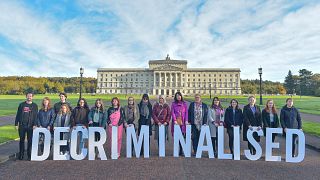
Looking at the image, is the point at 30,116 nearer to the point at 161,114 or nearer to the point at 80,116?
the point at 80,116

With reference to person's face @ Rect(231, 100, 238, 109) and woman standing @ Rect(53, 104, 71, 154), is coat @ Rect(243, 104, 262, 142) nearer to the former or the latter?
person's face @ Rect(231, 100, 238, 109)

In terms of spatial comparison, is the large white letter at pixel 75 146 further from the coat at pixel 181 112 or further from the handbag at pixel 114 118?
the coat at pixel 181 112

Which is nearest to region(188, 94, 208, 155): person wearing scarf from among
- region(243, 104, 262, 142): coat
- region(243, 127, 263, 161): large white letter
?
region(243, 104, 262, 142): coat

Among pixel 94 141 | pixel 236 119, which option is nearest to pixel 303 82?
pixel 236 119

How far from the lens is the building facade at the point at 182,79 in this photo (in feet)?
455

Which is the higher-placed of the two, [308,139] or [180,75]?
[180,75]

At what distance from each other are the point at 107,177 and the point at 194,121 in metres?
3.46

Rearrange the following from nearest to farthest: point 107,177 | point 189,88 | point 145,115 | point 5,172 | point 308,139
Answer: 1. point 107,177
2. point 5,172
3. point 145,115
4. point 308,139
5. point 189,88

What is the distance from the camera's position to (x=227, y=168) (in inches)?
263

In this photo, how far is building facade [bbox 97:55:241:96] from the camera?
455 ft

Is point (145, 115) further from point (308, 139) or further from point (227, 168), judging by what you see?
point (308, 139)

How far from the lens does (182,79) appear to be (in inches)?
5305

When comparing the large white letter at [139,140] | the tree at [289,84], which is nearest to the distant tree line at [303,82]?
the tree at [289,84]

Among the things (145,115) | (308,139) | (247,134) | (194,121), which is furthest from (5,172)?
(308,139)
